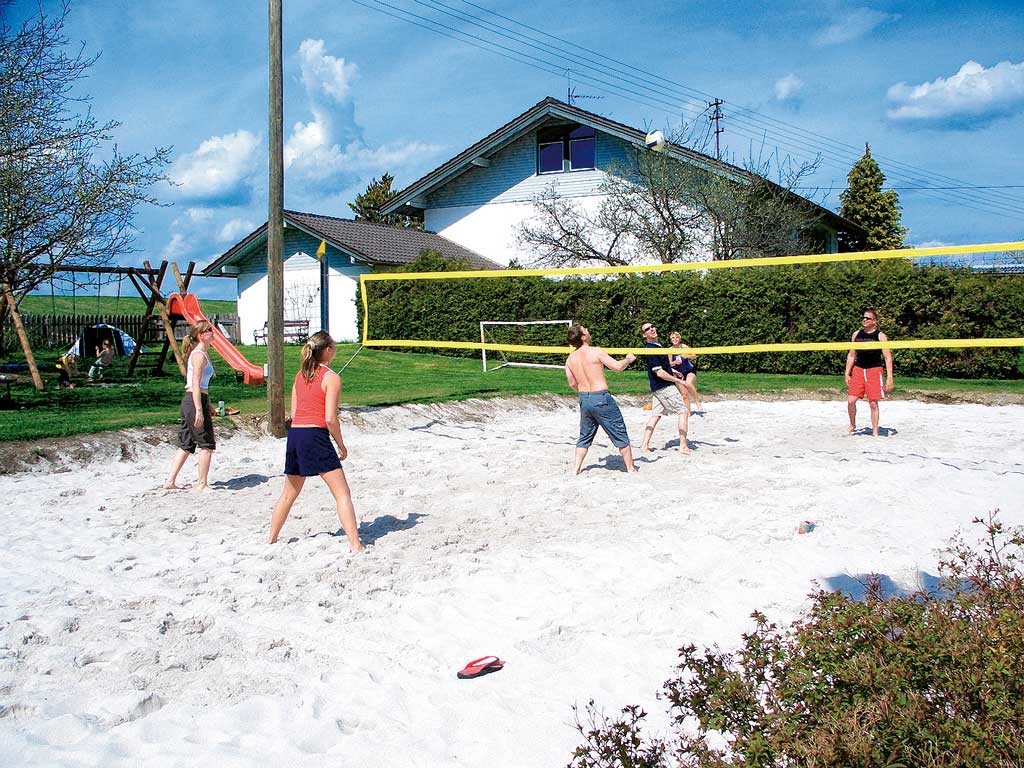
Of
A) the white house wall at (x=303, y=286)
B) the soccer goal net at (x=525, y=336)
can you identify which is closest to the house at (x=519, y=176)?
the white house wall at (x=303, y=286)

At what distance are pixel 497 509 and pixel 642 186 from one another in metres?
20.2

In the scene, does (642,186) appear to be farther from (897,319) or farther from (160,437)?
(160,437)

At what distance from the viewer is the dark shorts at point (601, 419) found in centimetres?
885

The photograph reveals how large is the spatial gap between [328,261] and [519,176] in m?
7.08

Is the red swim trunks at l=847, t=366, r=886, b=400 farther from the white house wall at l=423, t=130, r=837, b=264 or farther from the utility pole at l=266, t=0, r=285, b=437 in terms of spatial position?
the white house wall at l=423, t=130, r=837, b=264

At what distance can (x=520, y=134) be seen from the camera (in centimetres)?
2920

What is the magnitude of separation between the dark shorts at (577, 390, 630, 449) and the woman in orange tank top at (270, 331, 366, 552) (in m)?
3.29

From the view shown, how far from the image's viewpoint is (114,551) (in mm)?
6344

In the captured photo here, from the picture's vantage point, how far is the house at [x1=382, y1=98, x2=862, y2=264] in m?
27.6

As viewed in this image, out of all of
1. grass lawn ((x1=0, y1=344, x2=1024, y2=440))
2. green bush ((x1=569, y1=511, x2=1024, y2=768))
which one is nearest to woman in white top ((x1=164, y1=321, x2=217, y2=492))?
grass lawn ((x1=0, y1=344, x2=1024, y2=440))

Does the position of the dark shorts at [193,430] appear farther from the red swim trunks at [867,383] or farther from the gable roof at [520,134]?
the gable roof at [520,134]

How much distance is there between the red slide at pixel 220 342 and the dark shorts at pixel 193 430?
7.09m

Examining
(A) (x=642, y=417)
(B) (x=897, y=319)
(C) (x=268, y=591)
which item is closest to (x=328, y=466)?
(C) (x=268, y=591)

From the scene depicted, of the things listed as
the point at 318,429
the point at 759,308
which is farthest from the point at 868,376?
the point at 759,308
